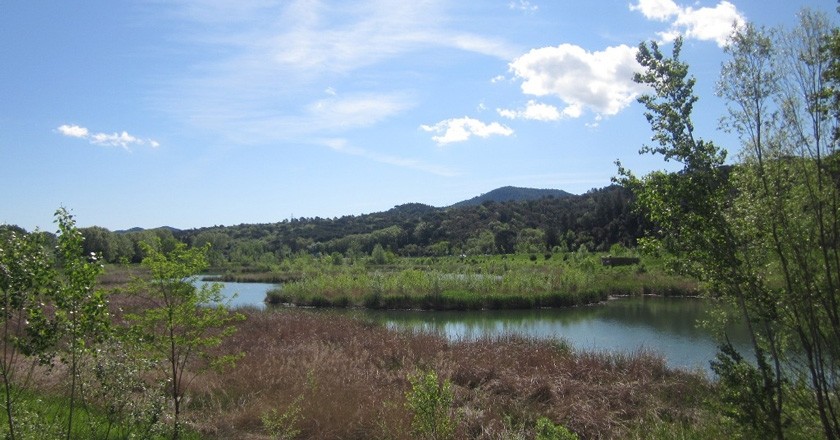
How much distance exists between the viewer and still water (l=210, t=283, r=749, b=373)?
70.3ft

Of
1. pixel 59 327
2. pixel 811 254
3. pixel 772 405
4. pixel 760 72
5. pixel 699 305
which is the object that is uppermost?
pixel 760 72

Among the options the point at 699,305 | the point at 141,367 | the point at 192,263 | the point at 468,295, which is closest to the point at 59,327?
the point at 141,367

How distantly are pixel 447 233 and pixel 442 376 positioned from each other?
11696cm

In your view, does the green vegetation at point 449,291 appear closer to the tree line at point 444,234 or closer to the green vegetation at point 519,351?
the green vegetation at point 519,351

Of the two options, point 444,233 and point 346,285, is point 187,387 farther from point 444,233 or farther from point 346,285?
point 444,233

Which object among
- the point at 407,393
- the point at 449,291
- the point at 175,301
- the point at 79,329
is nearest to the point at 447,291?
the point at 449,291

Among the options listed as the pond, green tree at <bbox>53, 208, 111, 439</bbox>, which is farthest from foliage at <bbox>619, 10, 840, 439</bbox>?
the pond

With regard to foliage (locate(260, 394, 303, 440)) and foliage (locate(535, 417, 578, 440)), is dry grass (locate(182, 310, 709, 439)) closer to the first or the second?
foliage (locate(260, 394, 303, 440))

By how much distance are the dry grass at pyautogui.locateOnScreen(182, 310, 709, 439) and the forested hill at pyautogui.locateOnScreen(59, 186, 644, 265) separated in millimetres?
51737

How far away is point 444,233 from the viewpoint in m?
129

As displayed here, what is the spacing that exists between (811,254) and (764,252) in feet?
1.28

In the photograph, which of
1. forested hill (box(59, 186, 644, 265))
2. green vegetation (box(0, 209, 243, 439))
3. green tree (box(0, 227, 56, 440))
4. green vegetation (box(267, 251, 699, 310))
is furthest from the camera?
forested hill (box(59, 186, 644, 265))

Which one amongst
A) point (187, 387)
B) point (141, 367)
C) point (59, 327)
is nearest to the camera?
point (59, 327)

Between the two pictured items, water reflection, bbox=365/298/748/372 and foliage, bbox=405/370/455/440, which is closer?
foliage, bbox=405/370/455/440
